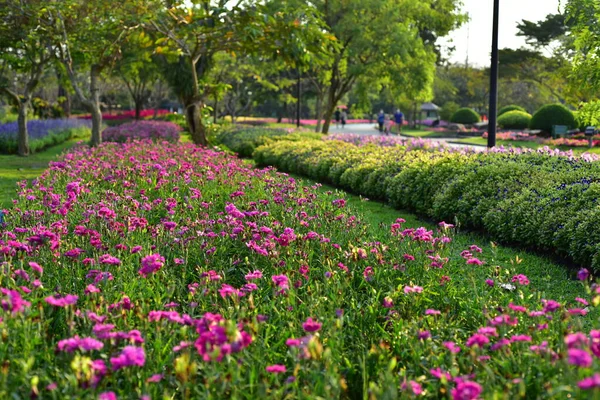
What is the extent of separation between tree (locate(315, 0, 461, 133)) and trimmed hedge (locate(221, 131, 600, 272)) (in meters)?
13.8

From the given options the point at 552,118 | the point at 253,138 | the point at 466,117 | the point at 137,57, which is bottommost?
the point at 253,138

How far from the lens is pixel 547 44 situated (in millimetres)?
47406

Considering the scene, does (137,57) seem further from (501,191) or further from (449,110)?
(449,110)

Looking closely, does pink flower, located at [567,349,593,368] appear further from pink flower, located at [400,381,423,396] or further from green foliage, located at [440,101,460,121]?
green foliage, located at [440,101,460,121]

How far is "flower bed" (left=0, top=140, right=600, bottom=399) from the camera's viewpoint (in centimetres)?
267

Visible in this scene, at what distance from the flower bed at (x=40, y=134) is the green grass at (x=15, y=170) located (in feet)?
2.58

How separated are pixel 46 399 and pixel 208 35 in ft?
53.1

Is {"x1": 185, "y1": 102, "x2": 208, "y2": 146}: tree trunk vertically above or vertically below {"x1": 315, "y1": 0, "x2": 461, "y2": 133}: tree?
below

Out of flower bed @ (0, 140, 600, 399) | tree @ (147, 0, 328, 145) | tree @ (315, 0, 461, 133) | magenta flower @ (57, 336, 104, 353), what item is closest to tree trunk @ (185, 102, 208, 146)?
tree @ (147, 0, 328, 145)

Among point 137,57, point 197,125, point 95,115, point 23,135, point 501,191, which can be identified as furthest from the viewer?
point 137,57

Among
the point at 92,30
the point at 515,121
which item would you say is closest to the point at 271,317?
the point at 92,30

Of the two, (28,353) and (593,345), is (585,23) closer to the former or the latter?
(593,345)

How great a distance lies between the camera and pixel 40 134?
75.9 ft

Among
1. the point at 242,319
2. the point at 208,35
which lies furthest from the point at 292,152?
the point at 242,319
